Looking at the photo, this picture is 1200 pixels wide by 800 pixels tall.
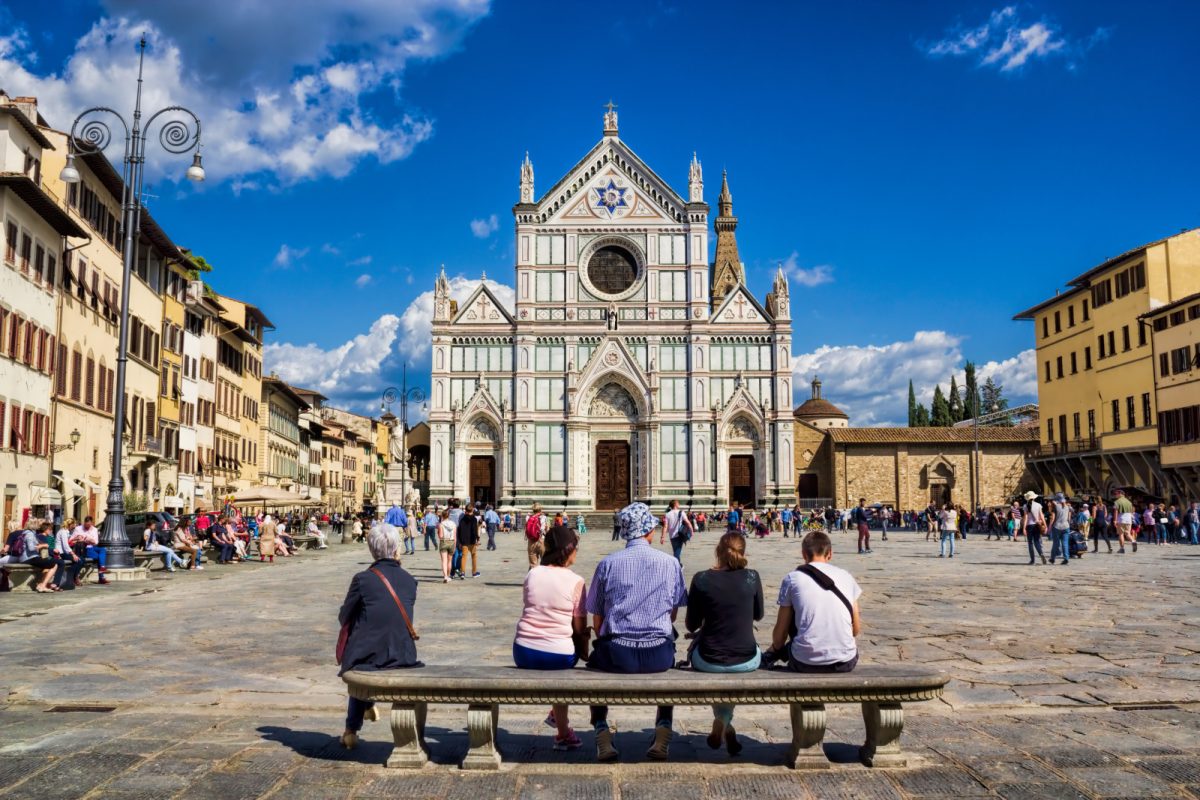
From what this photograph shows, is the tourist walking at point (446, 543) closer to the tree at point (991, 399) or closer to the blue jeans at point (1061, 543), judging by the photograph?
the blue jeans at point (1061, 543)

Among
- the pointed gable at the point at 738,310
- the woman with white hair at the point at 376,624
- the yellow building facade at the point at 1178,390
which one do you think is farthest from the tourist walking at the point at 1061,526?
the pointed gable at the point at 738,310

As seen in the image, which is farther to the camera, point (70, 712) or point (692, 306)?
point (692, 306)

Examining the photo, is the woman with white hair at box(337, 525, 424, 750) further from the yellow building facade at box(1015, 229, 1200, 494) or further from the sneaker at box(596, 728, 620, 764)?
the yellow building facade at box(1015, 229, 1200, 494)

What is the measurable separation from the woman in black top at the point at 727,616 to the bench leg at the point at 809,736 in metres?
0.45

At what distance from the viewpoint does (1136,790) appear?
560 centimetres

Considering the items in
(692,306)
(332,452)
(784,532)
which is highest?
(692,306)

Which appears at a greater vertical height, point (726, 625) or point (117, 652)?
point (726, 625)

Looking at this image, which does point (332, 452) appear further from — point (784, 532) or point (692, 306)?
point (784, 532)

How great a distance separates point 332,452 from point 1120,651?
251 feet

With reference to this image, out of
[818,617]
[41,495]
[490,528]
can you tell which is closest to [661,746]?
[818,617]

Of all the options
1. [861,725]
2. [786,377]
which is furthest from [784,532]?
[861,725]

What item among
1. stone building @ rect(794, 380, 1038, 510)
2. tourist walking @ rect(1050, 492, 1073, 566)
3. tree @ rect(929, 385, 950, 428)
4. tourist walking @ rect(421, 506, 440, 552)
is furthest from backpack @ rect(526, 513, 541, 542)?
tree @ rect(929, 385, 950, 428)

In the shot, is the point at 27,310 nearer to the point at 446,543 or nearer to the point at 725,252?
the point at 446,543

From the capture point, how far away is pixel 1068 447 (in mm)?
51062
